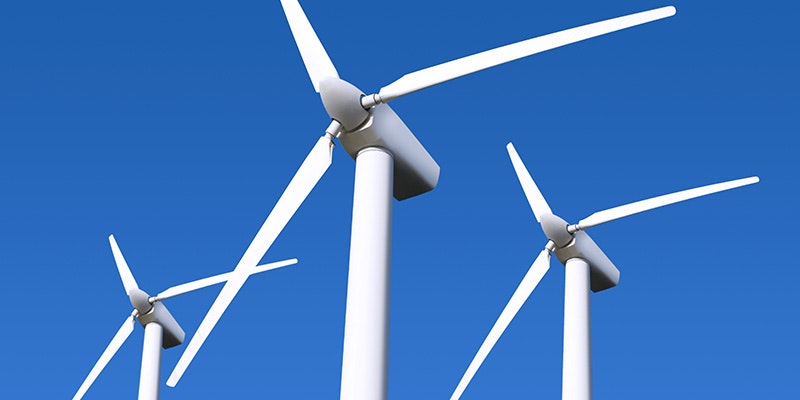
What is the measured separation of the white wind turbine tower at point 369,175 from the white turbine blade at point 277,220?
0.02 metres

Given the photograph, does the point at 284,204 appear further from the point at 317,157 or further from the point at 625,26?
the point at 625,26

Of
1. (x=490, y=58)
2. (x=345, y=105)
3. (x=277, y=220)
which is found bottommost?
(x=277, y=220)

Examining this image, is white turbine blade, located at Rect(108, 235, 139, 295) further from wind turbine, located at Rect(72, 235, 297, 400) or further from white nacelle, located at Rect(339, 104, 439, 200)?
white nacelle, located at Rect(339, 104, 439, 200)

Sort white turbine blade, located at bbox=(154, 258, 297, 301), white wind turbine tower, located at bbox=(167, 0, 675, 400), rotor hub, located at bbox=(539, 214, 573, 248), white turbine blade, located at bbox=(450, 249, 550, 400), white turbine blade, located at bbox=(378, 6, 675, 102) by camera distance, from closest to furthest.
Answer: white wind turbine tower, located at bbox=(167, 0, 675, 400) < white turbine blade, located at bbox=(378, 6, 675, 102) < white turbine blade, located at bbox=(450, 249, 550, 400) < rotor hub, located at bbox=(539, 214, 573, 248) < white turbine blade, located at bbox=(154, 258, 297, 301)

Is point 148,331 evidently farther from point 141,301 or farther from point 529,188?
point 529,188

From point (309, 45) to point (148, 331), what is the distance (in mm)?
16431

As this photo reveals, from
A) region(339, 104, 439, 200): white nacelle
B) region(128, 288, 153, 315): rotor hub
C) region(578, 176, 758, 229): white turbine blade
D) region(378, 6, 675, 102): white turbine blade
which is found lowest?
region(339, 104, 439, 200): white nacelle

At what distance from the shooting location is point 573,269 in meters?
24.4

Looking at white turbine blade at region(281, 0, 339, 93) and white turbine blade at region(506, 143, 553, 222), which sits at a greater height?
white turbine blade at region(506, 143, 553, 222)

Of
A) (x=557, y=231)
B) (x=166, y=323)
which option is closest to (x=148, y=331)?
(x=166, y=323)

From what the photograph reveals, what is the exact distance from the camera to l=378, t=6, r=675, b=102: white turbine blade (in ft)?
53.9

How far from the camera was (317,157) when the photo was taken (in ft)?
55.1

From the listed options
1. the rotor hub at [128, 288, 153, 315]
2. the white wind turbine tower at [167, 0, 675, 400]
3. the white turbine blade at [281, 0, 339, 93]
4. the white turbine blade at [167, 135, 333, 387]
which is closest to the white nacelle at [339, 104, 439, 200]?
the white wind turbine tower at [167, 0, 675, 400]

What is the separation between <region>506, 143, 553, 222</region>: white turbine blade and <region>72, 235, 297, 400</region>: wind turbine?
939cm
